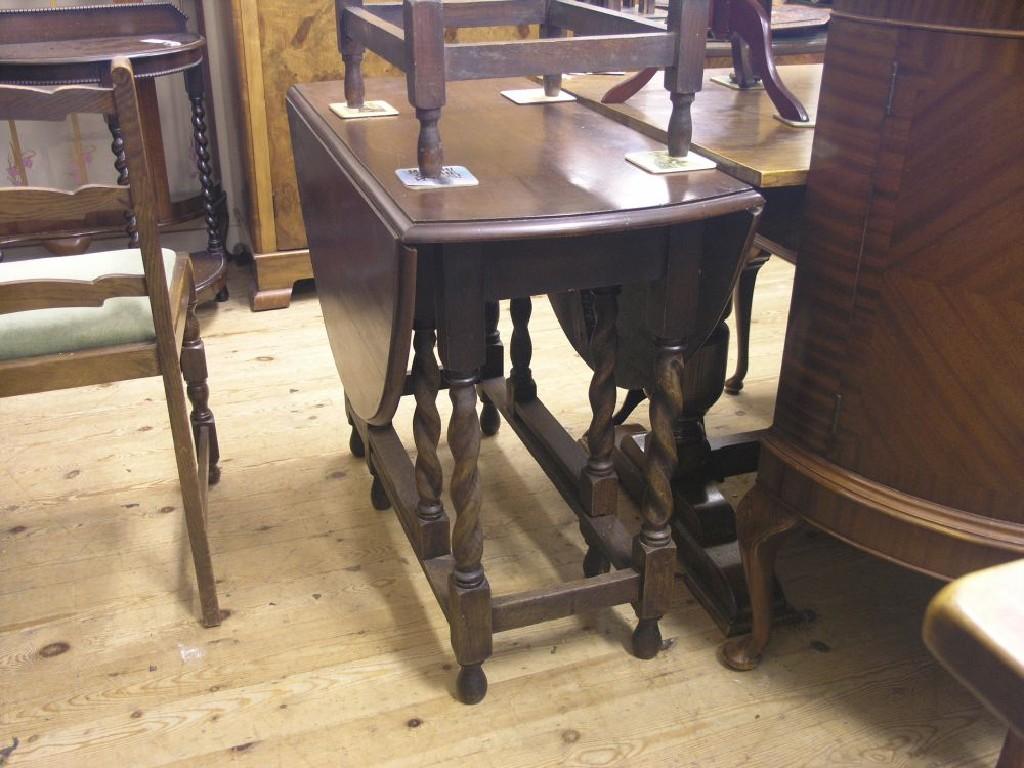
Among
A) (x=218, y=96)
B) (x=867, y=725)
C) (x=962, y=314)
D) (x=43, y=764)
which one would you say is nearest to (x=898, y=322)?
(x=962, y=314)

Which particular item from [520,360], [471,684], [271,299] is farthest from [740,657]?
[271,299]

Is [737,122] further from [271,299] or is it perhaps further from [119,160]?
[271,299]

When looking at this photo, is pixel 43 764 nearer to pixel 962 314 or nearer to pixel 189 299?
pixel 189 299

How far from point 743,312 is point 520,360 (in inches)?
25.7

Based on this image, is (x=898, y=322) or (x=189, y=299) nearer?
(x=898, y=322)

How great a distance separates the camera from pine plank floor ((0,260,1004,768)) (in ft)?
5.04

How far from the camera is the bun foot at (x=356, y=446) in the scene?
228 cm

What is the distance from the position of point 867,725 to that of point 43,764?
1.27 meters

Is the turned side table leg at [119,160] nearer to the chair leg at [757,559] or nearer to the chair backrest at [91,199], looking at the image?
the chair backrest at [91,199]

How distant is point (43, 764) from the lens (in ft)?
4.90

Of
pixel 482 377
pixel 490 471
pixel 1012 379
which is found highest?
pixel 1012 379

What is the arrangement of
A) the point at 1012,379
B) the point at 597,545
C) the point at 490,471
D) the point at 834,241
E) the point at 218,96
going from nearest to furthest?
the point at 1012,379 < the point at 834,241 < the point at 597,545 < the point at 490,471 < the point at 218,96

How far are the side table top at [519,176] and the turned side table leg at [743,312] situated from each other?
0.43 metres

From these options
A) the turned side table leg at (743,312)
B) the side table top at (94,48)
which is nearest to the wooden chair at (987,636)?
the turned side table leg at (743,312)
